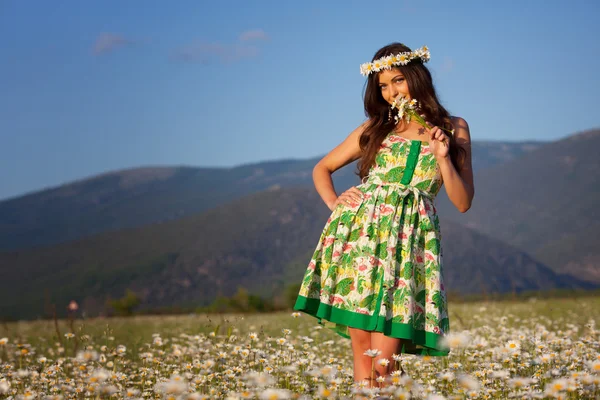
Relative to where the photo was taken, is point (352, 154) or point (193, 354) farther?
point (193, 354)

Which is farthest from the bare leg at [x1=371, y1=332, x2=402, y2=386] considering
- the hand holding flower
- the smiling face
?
the smiling face

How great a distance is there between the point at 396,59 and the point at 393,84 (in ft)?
0.61

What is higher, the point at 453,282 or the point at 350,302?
the point at 350,302

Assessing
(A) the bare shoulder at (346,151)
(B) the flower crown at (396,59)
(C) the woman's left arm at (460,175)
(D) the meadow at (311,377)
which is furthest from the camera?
(A) the bare shoulder at (346,151)

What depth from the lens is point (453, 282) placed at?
366ft

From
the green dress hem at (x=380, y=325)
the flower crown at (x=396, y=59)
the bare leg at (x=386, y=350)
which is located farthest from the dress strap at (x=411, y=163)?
the bare leg at (x=386, y=350)

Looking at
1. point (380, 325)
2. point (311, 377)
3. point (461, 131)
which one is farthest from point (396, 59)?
point (311, 377)

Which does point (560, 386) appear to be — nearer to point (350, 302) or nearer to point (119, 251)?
point (350, 302)

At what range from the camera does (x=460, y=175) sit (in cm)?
497

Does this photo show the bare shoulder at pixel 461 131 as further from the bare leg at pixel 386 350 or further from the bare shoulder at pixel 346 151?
the bare leg at pixel 386 350

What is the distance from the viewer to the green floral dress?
460 centimetres

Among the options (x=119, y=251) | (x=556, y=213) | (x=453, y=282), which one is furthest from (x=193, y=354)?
(x=556, y=213)

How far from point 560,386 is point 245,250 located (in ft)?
392

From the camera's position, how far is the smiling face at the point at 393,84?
5.09m
